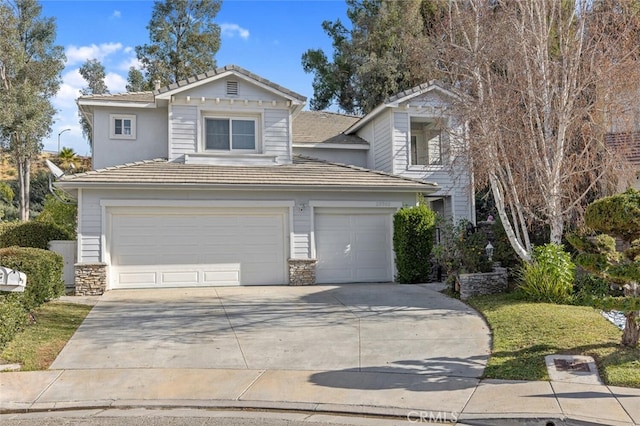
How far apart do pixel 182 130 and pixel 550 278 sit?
36.0 feet

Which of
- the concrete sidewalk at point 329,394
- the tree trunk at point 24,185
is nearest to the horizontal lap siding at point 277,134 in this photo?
the concrete sidewalk at point 329,394

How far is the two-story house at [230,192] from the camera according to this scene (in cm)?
1377

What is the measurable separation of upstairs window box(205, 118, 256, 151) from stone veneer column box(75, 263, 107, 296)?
16.1ft

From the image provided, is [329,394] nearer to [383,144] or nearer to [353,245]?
[353,245]

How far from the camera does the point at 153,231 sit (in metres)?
14.1

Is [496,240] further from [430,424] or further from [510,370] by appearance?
[430,424]

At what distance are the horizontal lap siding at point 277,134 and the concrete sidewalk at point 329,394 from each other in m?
10.0

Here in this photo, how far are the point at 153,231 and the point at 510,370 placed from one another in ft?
33.7

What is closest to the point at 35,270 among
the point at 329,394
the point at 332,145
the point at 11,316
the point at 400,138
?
the point at 11,316

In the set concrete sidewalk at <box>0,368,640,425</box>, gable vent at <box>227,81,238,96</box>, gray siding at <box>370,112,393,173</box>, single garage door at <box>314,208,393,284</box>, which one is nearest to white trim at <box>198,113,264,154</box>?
gable vent at <box>227,81,238,96</box>

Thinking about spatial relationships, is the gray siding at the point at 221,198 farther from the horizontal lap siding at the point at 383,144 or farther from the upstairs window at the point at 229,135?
the horizontal lap siding at the point at 383,144

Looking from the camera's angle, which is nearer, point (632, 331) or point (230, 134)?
point (632, 331)

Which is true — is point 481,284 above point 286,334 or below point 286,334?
above

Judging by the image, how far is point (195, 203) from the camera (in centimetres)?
1418
